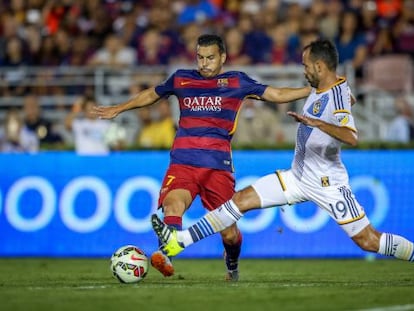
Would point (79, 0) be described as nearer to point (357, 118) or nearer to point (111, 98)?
point (111, 98)

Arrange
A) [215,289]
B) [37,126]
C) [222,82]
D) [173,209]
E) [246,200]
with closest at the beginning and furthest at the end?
[215,289], [246,200], [173,209], [222,82], [37,126]

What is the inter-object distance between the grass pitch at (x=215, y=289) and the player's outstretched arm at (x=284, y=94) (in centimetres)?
193

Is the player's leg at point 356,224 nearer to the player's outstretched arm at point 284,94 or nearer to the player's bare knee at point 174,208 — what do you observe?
the player's outstretched arm at point 284,94

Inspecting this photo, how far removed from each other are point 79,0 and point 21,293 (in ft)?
44.3

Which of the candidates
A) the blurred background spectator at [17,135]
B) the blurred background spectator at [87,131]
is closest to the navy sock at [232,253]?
the blurred background spectator at [87,131]

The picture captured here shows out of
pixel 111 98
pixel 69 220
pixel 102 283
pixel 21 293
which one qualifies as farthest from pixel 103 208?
pixel 21 293

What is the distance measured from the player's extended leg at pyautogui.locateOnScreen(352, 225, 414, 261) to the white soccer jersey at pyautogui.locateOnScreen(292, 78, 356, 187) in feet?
1.85

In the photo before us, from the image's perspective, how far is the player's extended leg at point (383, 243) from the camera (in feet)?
36.0

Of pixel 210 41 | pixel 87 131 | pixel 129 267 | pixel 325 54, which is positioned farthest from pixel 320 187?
pixel 87 131

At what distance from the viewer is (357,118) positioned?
67.4 ft

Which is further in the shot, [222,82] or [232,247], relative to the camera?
[232,247]

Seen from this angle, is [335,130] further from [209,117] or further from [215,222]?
[209,117]

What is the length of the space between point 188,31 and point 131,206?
17.5 ft

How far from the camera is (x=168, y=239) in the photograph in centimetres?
1070
